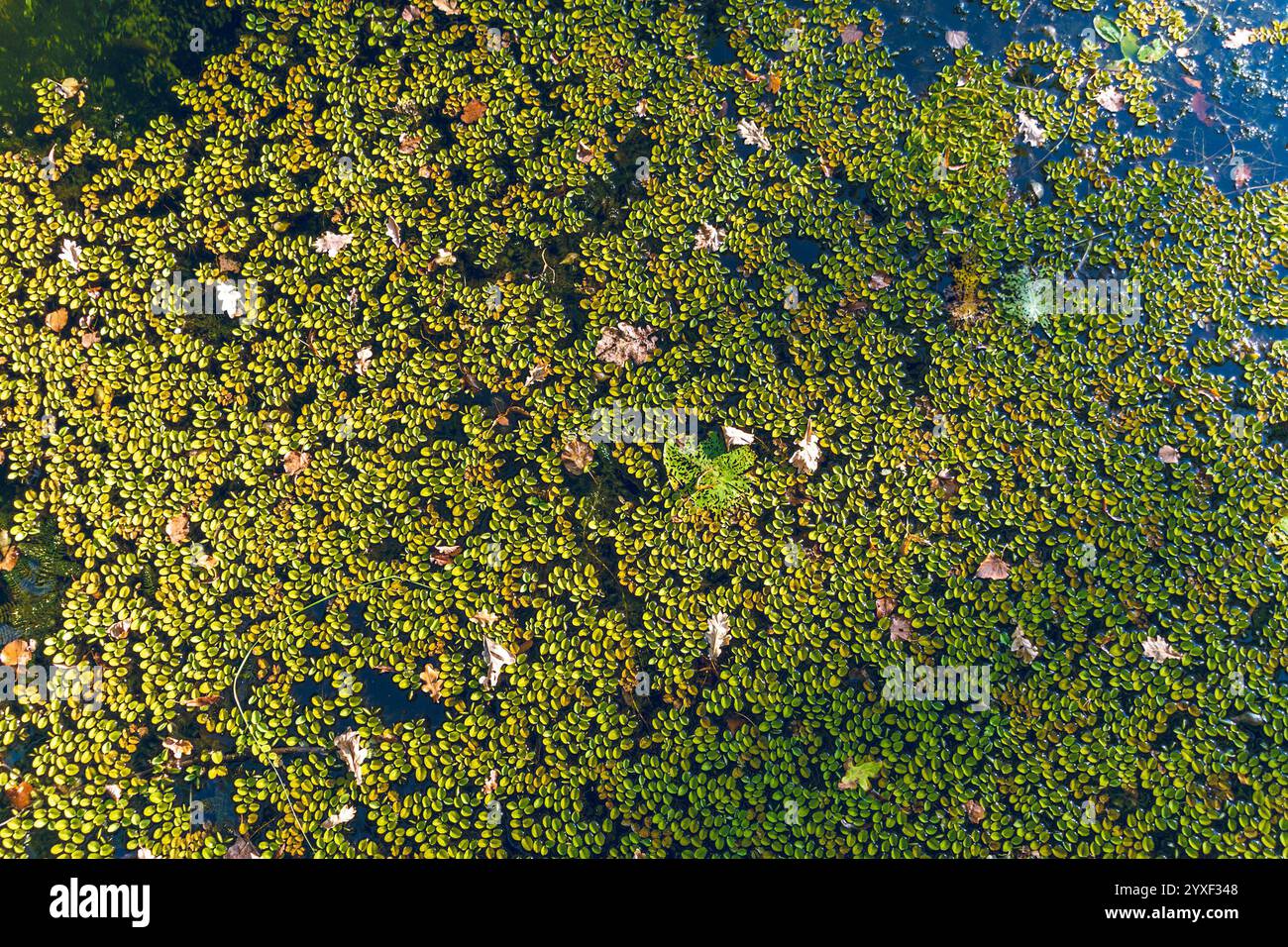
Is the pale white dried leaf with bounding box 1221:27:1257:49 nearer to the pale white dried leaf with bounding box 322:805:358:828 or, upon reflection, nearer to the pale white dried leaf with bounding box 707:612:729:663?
the pale white dried leaf with bounding box 707:612:729:663

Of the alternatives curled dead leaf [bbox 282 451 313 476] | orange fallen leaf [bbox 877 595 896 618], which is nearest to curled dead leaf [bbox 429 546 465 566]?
curled dead leaf [bbox 282 451 313 476]

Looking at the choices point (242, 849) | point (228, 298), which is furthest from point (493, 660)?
point (228, 298)

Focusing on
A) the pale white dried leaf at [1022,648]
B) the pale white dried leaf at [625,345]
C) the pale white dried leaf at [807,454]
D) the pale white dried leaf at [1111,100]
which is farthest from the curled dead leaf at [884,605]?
the pale white dried leaf at [1111,100]

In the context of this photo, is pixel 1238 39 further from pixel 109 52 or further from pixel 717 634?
pixel 109 52

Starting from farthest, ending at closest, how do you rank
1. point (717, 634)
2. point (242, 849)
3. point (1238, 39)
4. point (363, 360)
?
point (1238, 39) < point (363, 360) < point (717, 634) < point (242, 849)

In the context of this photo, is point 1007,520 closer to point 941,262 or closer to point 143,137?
point 941,262

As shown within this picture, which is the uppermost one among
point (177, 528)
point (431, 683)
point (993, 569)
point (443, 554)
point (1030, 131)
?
point (1030, 131)

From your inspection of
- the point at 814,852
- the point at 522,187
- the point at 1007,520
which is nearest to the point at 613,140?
the point at 522,187
